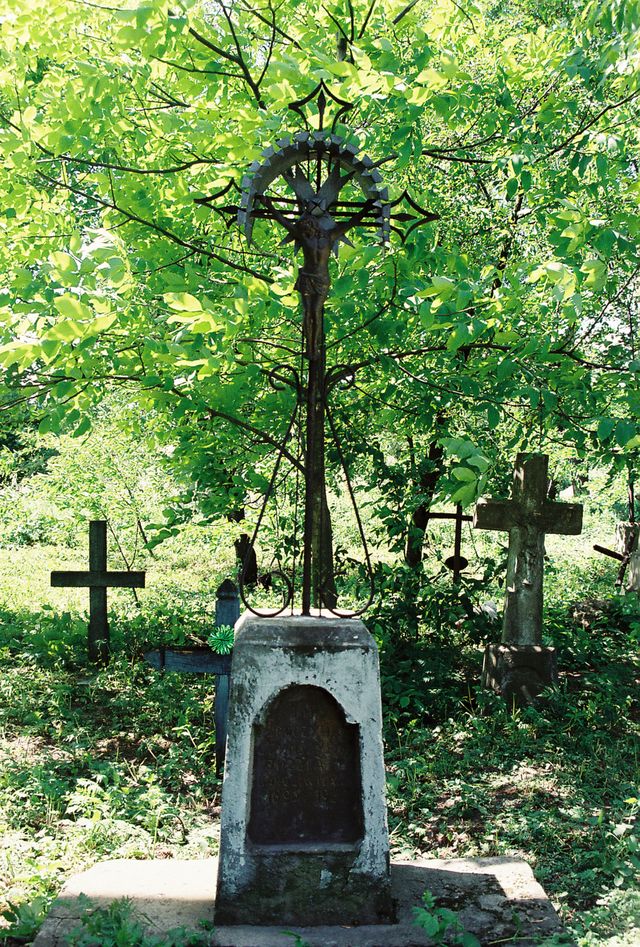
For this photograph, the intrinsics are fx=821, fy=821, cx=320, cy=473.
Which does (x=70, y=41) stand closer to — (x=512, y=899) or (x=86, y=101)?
(x=86, y=101)

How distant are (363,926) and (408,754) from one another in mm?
2343

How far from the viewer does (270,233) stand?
17.9 ft

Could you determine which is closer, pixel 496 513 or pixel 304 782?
pixel 304 782

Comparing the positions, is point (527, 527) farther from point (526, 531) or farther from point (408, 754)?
point (408, 754)

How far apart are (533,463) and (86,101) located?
12.9 feet

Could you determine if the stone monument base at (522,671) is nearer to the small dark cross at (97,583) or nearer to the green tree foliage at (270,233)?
the green tree foliage at (270,233)

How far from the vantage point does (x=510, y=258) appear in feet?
24.0

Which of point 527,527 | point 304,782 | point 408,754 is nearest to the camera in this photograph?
point 304,782

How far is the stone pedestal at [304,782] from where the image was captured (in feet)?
10.0

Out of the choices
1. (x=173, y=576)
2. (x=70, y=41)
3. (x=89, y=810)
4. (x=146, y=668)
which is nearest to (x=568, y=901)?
(x=89, y=810)

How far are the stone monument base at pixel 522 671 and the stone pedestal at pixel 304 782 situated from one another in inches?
126

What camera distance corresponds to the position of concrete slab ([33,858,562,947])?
116 inches

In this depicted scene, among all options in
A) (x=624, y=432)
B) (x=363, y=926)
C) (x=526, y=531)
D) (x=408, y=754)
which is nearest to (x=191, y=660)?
(x=408, y=754)

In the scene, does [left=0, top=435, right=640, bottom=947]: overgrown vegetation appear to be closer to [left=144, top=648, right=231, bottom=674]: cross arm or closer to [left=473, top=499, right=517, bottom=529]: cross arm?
[left=144, top=648, right=231, bottom=674]: cross arm
